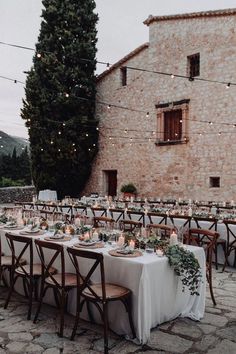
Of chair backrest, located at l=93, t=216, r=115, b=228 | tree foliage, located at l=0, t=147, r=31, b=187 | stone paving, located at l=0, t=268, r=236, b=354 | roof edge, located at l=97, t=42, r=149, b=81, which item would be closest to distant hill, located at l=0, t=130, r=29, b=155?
tree foliage, located at l=0, t=147, r=31, b=187

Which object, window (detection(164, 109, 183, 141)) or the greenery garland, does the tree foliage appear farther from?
the greenery garland

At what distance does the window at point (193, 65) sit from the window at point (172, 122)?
4.06 feet

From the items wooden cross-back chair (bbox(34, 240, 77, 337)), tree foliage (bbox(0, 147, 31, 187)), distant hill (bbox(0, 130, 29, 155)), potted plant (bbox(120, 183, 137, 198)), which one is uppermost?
distant hill (bbox(0, 130, 29, 155))

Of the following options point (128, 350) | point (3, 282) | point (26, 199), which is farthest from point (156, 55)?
point (128, 350)

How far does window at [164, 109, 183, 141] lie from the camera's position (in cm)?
1503

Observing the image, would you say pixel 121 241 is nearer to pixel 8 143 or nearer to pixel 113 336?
pixel 113 336

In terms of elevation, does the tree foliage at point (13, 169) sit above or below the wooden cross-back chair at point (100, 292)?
above

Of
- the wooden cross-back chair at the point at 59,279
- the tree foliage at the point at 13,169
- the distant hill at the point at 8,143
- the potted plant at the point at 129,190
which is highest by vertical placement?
the distant hill at the point at 8,143

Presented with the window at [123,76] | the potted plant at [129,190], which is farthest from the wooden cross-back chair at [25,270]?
the window at [123,76]

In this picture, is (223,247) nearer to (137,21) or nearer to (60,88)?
(60,88)

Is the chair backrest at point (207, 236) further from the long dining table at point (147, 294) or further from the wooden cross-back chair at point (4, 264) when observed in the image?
the wooden cross-back chair at point (4, 264)

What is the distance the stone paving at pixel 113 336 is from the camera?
3.27 metres

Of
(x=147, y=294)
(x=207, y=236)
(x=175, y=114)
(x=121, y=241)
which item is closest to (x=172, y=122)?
(x=175, y=114)

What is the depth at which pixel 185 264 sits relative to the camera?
12.2 feet
